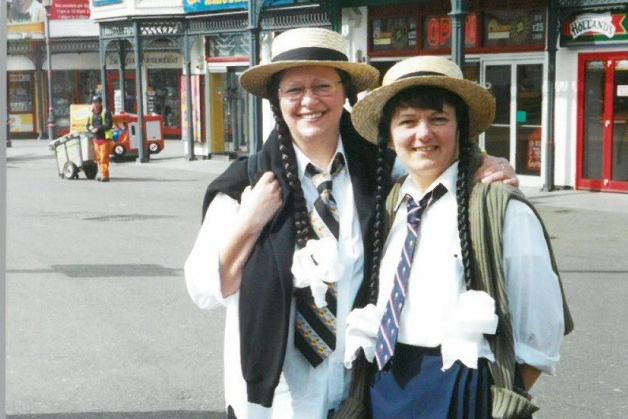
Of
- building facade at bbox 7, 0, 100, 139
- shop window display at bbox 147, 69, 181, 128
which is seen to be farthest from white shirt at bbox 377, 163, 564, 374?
building facade at bbox 7, 0, 100, 139

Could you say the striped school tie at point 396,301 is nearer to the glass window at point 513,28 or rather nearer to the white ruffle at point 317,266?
the white ruffle at point 317,266

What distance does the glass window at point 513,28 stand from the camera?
1729 centimetres

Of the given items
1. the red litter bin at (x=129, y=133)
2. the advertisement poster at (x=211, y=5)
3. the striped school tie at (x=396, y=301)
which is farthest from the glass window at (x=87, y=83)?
the striped school tie at (x=396, y=301)

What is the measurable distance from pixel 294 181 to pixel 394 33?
17.6m

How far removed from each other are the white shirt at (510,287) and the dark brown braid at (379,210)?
0.23 feet

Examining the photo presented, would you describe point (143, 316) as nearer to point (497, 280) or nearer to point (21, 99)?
point (497, 280)

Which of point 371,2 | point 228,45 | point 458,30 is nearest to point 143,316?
point 458,30

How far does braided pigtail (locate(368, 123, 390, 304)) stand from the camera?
2781 millimetres

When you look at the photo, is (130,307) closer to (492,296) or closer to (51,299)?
(51,299)

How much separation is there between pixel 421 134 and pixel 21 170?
22.9 m

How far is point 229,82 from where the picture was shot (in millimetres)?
25906

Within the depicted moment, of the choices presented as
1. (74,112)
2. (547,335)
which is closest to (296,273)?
(547,335)

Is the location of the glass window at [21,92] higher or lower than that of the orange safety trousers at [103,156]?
higher

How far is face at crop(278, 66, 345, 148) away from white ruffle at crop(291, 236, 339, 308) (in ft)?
1.16
